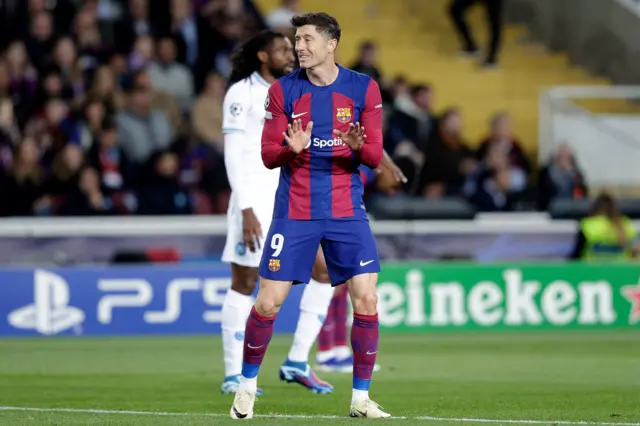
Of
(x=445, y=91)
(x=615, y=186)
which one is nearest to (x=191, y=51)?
(x=445, y=91)

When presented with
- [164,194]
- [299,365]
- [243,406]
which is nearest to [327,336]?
[299,365]

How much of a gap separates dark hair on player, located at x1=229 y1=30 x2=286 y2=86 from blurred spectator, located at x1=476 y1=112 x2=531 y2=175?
31.0 ft

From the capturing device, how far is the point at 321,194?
312 inches

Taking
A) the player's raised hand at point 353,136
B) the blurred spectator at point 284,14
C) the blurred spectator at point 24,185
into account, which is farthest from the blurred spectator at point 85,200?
the player's raised hand at point 353,136

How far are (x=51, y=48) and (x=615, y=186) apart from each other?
25.9ft

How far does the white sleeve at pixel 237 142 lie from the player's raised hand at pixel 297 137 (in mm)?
1803

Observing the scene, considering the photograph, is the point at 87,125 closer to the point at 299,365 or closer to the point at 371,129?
the point at 299,365

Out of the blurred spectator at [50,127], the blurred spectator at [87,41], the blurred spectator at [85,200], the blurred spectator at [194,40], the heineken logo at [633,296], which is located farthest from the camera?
the blurred spectator at [194,40]

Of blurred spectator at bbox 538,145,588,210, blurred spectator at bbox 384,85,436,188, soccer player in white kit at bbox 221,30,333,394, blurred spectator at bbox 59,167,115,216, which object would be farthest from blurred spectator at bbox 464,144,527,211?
soccer player in white kit at bbox 221,30,333,394

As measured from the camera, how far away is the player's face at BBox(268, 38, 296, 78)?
9719mm

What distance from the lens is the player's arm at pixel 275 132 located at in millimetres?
7797

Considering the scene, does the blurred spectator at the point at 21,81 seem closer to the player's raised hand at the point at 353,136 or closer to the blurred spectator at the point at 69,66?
the blurred spectator at the point at 69,66

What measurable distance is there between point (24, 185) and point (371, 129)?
9.54 m

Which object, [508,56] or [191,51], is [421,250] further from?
[508,56]
